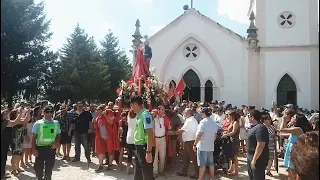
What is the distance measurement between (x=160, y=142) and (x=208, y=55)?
15.4 m

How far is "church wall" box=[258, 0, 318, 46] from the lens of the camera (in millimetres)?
21875

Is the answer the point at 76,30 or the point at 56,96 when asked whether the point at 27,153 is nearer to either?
the point at 56,96

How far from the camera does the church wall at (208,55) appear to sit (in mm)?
22562

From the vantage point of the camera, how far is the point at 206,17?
23109mm

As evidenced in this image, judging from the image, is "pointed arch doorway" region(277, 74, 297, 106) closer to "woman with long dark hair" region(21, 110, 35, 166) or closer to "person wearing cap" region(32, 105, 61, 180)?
"woman with long dark hair" region(21, 110, 35, 166)

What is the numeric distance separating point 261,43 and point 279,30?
5.13 ft

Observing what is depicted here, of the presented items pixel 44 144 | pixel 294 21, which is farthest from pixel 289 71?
pixel 44 144

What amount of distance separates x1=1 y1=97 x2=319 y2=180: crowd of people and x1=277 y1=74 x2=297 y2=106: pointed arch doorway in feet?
35.5

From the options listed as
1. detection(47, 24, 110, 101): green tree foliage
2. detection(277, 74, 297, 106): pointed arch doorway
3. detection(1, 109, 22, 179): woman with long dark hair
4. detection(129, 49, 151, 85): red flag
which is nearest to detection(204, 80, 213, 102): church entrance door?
detection(277, 74, 297, 106): pointed arch doorway

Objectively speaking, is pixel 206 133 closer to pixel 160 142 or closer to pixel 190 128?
pixel 190 128

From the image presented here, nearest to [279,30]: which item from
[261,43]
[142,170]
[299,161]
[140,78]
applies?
[261,43]

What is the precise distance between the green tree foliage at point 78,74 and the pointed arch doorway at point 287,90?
15446 mm

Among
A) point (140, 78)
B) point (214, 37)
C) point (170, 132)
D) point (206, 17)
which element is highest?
point (206, 17)

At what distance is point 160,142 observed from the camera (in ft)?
28.3
